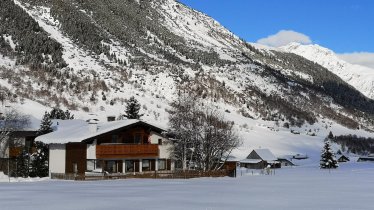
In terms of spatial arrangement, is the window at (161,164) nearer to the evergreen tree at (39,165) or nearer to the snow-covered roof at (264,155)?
the evergreen tree at (39,165)

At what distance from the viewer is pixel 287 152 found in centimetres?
15700

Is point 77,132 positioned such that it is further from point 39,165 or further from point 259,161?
point 259,161

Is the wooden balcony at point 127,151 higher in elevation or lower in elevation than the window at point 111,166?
higher

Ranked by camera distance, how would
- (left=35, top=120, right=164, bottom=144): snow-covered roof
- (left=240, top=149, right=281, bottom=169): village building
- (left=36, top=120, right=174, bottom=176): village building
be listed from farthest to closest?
1. (left=240, top=149, right=281, bottom=169): village building
2. (left=36, top=120, right=174, bottom=176): village building
3. (left=35, top=120, right=164, bottom=144): snow-covered roof

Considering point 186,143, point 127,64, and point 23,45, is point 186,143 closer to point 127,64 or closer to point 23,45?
point 23,45

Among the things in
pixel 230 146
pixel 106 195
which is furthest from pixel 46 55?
pixel 106 195

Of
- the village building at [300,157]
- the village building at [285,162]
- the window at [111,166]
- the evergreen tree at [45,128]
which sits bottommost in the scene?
the window at [111,166]

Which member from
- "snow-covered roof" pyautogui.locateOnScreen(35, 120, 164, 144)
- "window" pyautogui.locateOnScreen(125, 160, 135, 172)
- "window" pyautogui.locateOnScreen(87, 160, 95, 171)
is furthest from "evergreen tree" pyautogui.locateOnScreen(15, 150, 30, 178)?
"window" pyautogui.locateOnScreen(125, 160, 135, 172)

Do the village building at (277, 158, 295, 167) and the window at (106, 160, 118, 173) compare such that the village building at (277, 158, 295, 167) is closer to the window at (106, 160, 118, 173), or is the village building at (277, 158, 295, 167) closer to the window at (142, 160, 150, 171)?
the window at (142, 160, 150, 171)

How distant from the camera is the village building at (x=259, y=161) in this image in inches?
5010

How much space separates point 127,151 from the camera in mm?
58375

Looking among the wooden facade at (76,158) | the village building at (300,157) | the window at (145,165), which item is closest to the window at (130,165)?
the window at (145,165)

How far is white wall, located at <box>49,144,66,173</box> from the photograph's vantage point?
57000mm

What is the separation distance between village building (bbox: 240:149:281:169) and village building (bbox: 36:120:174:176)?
67.2 metres
